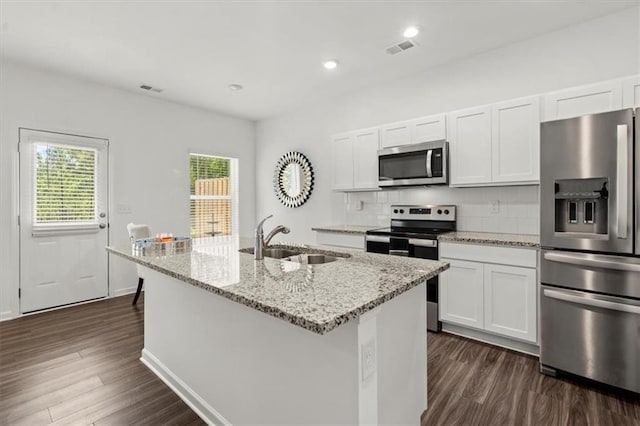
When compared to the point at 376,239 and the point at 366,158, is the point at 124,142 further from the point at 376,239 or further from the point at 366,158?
the point at 376,239

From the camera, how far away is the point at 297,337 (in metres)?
1.30

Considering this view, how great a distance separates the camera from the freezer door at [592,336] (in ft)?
→ 6.36

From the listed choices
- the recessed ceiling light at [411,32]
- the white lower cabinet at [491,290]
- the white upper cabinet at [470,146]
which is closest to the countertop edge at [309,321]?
the white lower cabinet at [491,290]

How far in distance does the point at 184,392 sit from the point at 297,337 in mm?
1198

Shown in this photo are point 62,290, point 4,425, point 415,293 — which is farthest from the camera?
point 62,290

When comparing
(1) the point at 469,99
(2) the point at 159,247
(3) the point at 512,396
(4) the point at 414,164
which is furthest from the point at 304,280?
(1) the point at 469,99

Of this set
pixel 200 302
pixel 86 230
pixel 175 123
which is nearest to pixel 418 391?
pixel 200 302

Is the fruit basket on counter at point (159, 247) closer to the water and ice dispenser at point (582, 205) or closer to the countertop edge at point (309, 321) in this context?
the countertop edge at point (309, 321)

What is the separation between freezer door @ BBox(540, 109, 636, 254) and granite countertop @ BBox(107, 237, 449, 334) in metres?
1.16

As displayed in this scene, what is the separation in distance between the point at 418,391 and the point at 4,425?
2.26 metres

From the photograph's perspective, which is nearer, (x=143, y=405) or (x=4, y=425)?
(x=4, y=425)

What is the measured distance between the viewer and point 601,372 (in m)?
2.03

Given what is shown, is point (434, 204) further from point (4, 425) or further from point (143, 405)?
point (4, 425)

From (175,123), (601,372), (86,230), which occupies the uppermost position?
(175,123)
